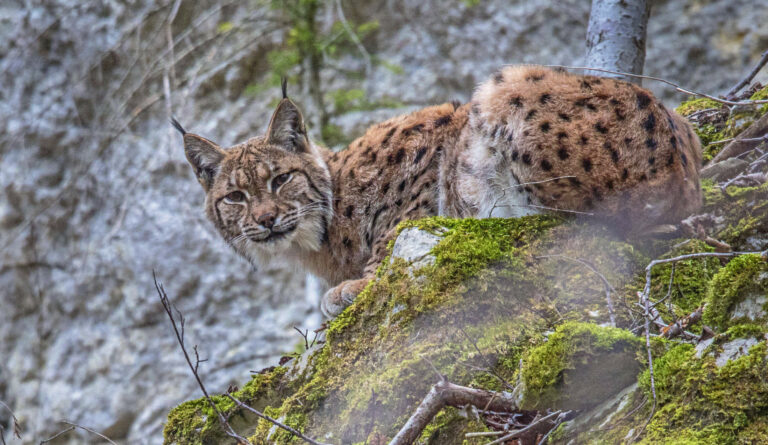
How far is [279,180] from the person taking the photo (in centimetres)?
471

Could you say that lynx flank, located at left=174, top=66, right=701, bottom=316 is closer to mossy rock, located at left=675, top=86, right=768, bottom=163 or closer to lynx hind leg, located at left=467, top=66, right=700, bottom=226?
lynx hind leg, located at left=467, top=66, right=700, bottom=226

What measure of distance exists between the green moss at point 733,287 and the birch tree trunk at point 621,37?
9.07 ft

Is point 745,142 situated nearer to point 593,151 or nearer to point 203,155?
point 593,151

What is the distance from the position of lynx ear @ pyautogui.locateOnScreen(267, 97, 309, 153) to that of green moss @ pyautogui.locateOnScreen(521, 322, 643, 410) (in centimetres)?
283

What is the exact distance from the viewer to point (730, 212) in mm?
3678

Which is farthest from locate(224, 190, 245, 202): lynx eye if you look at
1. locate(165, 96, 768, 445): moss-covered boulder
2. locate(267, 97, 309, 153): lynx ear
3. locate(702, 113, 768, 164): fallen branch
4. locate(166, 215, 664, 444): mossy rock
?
locate(702, 113, 768, 164): fallen branch

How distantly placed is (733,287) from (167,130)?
7832mm

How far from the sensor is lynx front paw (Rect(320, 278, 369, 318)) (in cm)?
387

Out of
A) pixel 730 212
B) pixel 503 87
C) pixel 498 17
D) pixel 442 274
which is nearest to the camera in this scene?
pixel 442 274

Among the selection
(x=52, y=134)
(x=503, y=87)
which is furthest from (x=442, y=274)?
(x=52, y=134)

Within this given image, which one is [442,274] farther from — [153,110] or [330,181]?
[153,110]

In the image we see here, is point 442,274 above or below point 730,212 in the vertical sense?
above

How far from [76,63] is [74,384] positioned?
4362 mm

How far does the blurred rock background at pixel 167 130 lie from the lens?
8.29m
